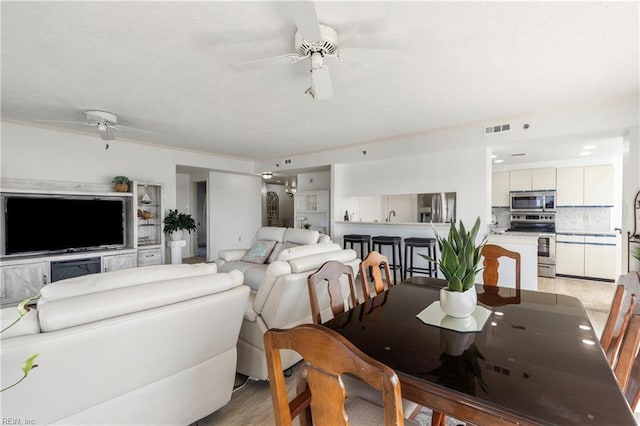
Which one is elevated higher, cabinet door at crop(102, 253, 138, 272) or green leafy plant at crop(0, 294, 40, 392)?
green leafy plant at crop(0, 294, 40, 392)

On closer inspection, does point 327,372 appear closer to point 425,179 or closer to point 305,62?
point 305,62

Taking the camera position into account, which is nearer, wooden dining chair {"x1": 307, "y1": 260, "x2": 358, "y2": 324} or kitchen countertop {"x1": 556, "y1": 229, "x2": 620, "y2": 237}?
wooden dining chair {"x1": 307, "y1": 260, "x2": 358, "y2": 324}

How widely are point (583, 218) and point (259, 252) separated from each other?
20.3 ft

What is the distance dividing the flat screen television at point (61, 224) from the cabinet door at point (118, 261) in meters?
0.27

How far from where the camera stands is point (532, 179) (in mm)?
5910

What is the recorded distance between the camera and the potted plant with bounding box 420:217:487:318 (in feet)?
4.90

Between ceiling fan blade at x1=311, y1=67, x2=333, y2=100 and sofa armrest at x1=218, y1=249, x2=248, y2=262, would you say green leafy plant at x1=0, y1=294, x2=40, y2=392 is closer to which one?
ceiling fan blade at x1=311, y1=67, x2=333, y2=100

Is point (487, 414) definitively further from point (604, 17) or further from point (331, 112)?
point (331, 112)

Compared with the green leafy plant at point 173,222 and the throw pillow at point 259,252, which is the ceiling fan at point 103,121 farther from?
the throw pillow at point 259,252

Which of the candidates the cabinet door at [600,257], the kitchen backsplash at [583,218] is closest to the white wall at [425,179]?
the cabinet door at [600,257]

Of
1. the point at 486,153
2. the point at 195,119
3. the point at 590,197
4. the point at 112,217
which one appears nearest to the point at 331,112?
the point at 195,119

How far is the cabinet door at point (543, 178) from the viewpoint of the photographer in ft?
18.8

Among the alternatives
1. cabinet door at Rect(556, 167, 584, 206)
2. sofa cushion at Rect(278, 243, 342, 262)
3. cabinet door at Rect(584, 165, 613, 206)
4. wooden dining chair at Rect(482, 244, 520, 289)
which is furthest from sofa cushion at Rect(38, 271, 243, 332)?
cabinet door at Rect(584, 165, 613, 206)

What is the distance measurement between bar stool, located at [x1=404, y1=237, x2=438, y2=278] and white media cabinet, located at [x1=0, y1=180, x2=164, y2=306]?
4.44 metres
